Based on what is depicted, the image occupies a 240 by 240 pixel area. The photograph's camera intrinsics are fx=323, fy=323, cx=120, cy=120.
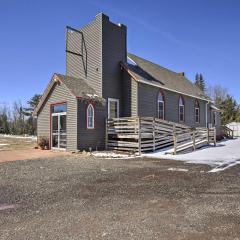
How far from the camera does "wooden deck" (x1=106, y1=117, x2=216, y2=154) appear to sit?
19125mm

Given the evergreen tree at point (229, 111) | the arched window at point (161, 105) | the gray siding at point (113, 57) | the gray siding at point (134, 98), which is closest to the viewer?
the gray siding at point (113, 57)

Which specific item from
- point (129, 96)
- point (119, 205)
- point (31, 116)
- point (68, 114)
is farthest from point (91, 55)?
point (31, 116)

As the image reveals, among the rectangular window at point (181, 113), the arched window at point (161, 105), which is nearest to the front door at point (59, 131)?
the arched window at point (161, 105)

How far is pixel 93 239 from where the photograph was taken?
186 inches

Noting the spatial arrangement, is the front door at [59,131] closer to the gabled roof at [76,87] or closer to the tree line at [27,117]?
the gabled roof at [76,87]

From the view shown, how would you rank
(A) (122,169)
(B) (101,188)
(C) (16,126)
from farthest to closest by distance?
1. (C) (16,126)
2. (A) (122,169)
3. (B) (101,188)

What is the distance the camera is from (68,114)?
19.8m

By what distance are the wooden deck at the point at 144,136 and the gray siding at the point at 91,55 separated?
8.79 feet

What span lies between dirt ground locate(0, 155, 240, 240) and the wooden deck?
7759 millimetres

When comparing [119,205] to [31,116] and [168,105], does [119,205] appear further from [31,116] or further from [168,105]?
[31,116]

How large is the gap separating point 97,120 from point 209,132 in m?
8.88

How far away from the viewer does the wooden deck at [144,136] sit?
62.7 feet

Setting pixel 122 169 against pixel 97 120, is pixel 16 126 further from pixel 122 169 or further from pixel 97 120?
pixel 122 169

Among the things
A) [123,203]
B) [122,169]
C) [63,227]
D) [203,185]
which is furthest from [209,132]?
[63,227]
